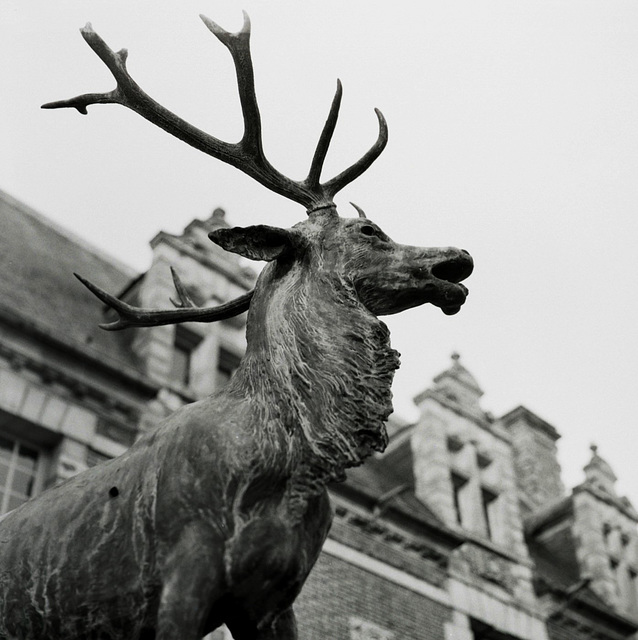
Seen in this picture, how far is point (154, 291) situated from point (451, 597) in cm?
594

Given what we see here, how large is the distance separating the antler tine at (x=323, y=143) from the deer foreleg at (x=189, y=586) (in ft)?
6.05

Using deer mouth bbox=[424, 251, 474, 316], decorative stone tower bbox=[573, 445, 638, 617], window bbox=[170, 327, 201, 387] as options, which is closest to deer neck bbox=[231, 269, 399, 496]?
deer mouth bbox=[424, 251, 474, 316]

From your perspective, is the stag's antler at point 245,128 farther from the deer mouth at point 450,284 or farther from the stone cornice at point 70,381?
the stone cornice at point 70,381

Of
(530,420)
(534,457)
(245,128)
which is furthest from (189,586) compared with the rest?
(530,420)

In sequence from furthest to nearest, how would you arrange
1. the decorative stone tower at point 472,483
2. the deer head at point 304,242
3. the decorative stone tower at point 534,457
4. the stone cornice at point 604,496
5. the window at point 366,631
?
the decorative stone tower at point 534,457 < the stone cornice at point 604,496 < the decorative stone tower at point 472,483 < the window at point 366,631 < the deer head at point 304,242

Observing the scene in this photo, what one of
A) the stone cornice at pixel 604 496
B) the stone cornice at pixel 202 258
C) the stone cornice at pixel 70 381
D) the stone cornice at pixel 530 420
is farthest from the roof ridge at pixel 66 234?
the stone cornice at pixel 530 420

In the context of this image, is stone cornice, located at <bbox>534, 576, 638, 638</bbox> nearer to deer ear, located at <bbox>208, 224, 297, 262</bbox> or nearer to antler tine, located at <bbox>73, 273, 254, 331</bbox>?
Result: antler tine, located at <bbox>73, 273, 254, 331</bbox>

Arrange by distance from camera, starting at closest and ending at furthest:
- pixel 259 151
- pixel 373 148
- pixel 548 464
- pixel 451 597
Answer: pixel 259 151 < pixel 373 148 < pixel 451 597 < pixel 548 464

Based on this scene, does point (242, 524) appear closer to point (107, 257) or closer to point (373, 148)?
point (373, 148)

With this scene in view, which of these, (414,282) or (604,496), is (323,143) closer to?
(414,282)

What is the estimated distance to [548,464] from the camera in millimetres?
24312

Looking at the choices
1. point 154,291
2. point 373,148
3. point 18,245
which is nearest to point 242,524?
point 373,148

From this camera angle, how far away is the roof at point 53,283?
11.4 metres

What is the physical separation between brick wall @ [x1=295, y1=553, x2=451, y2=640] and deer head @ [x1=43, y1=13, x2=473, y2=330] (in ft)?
27.0
